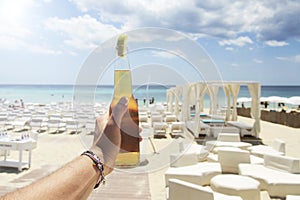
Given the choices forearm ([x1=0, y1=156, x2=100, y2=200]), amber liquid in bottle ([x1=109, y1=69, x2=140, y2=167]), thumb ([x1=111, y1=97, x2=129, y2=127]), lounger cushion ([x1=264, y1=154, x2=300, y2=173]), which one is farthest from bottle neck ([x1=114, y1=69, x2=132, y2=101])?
lounger cushion ([x1=264, y1=154, x2=300, y2=173])

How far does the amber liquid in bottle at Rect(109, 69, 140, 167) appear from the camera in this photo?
0.71 meters

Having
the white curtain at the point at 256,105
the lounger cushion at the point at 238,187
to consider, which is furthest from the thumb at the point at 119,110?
the white curtain at the point at 256,105

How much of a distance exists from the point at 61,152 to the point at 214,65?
6330 mm

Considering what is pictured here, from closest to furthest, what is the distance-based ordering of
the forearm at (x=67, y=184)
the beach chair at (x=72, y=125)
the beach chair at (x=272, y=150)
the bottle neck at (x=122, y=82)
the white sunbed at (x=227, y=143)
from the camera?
the forearm at (x=67, y=184) < the bottle neck at (x=122, y=82) < the beach chair at (x=272, y=150) < the white sunbed at (x=227, y=143) < the beach chair at (x=72, y=125)

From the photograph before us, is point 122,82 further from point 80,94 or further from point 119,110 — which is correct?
point 80,94

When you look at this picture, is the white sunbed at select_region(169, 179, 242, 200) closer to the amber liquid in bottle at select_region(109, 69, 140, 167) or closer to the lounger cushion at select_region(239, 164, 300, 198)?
the lounger cushion at select_region(239, 164, 300, 198)

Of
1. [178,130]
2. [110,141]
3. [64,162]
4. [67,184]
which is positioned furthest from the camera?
[178,130]

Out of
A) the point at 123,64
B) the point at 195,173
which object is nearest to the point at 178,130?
the point at 195,173

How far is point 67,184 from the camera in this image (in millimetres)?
524

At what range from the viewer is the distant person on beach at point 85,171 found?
19.4 inches

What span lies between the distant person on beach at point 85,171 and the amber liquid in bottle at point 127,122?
0.11ft

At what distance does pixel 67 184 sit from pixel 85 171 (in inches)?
2.4

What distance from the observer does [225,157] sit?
5500mm

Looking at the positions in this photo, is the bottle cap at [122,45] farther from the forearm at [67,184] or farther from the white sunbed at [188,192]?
the white sunbed at [188,192]
